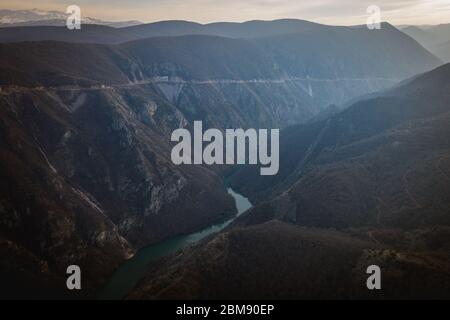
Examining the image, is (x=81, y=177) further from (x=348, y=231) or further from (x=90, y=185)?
(x=348, y=231)

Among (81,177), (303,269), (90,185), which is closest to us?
(303,269)

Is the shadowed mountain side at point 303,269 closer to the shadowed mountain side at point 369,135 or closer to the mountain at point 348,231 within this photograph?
the mountain at point 348,231

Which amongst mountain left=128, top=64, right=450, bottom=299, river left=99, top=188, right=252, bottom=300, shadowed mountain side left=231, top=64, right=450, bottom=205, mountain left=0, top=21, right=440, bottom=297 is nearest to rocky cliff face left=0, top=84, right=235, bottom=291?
mountain left=0, top=21, right=440, bottom=297

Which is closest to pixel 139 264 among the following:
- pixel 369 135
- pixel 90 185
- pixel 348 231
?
pixel 90 185

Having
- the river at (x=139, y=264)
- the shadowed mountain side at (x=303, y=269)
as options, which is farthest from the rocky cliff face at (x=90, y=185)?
the shadowed mountain side at (x=303, y=269)

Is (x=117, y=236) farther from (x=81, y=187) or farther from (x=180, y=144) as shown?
(x=180, y=144)

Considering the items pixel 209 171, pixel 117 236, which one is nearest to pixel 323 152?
pixel 209 171

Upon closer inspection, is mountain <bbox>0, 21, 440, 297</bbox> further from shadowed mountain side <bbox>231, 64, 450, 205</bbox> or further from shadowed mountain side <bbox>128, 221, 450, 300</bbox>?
shadowed mountain side <bbox>128, 221, 450, 300</bbox>
